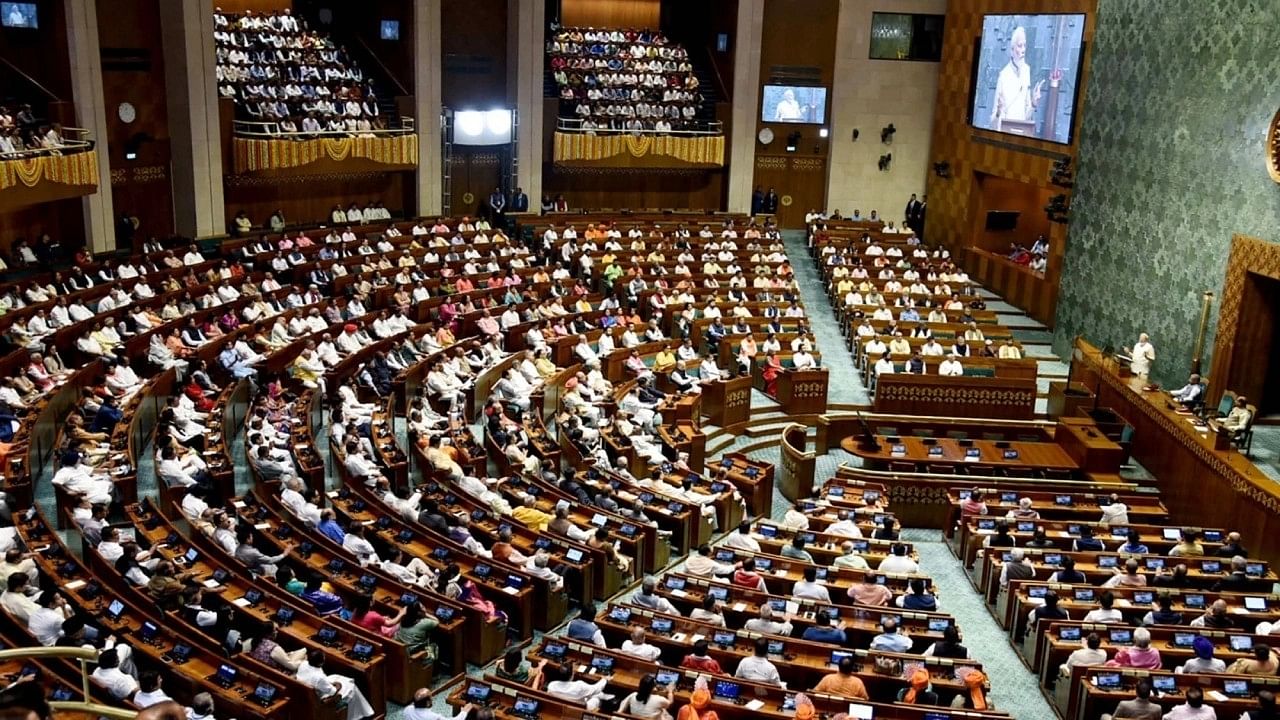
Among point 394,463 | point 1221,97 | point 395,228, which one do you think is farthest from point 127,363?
point 1221,97

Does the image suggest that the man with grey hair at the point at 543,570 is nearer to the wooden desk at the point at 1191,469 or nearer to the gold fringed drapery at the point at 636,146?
the wooden desk at the point at 1191,469

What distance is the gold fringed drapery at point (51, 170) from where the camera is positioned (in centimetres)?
1770

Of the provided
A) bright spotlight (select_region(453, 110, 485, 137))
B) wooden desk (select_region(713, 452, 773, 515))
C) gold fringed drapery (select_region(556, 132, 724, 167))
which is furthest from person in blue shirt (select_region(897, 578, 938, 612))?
bright spotlight (select_region(453, 110, 485, 137))

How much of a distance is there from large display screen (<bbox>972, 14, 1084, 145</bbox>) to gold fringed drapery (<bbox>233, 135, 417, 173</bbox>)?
13.4 m

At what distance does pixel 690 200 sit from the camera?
30.7 m

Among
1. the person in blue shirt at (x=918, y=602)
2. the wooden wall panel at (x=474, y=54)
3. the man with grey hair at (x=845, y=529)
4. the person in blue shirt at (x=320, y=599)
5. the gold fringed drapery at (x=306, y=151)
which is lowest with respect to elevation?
the man with grey hair at (x=845, y=529)

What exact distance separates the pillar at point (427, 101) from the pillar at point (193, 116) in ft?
15.8

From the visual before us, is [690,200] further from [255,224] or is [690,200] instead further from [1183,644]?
[1183,644]

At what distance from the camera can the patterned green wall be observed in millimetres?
17219

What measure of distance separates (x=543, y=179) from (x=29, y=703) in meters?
26.8

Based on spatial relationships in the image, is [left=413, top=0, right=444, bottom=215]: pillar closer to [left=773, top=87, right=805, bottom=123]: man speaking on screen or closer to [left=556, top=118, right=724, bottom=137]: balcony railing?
[left=556, top=118, right=724, bottom=137]: balcony railing

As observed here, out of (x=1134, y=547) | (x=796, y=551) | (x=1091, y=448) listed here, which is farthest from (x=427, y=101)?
(x=1134, y=547)

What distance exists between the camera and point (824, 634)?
10.2 m

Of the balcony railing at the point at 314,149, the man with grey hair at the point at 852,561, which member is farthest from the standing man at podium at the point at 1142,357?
the balcony railing at the point at 314,149
